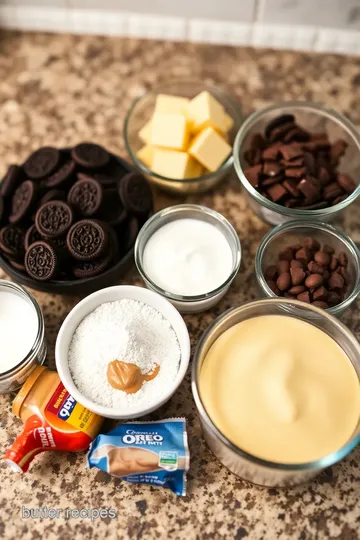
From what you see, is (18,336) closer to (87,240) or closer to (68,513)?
(87,240)

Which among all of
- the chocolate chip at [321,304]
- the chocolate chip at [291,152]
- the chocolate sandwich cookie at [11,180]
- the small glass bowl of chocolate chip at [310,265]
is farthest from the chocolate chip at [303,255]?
the chocolate sandwich cookie at [11,180]

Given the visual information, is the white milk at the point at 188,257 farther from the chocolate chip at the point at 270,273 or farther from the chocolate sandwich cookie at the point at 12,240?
the chocolate sandwich cookie at the point at 12,240

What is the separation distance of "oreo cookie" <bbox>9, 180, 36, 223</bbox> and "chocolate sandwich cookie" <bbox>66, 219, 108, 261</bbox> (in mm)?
122

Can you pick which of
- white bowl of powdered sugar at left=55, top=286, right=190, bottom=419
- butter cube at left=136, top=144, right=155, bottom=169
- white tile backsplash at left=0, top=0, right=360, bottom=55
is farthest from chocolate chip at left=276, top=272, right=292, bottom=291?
white tile backsplash at left=0, top=0, right=360, bottom=55

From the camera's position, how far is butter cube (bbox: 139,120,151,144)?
4.73 ft

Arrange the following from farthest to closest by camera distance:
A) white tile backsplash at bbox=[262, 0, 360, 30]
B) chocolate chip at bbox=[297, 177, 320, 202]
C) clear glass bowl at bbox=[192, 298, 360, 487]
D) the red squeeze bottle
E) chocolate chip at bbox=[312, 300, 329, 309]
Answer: white tile backsplash at bbox=[262, 0, 360, 30] < chocolate chip at bbox=[297, 177, 320, 202] < chocolate chip at bbox=[312, 300, 329, 309] < the red squeeze bottle < clear glass bowl at bbox=[192, 298, 360, 487]

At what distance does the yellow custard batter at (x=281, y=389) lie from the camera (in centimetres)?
102

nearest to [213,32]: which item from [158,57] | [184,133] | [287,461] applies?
[158,57]

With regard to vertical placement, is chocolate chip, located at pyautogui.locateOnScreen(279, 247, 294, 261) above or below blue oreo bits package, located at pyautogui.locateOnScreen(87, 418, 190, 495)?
above

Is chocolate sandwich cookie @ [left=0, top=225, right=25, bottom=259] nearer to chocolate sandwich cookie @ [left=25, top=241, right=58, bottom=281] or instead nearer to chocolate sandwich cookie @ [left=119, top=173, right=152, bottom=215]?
chocolate sandwich cookie @ [left=25, top=241, right=58, bottom=281]

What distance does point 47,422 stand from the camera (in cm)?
109

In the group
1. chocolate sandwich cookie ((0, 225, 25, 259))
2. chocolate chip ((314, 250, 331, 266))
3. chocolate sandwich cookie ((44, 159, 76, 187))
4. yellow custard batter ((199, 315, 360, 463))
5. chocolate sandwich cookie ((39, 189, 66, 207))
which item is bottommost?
yellow custard batter ((199, 315, 360, 463))

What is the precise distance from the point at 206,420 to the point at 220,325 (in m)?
0.20

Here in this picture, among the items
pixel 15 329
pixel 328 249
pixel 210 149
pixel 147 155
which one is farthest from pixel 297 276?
pixel 15 329
